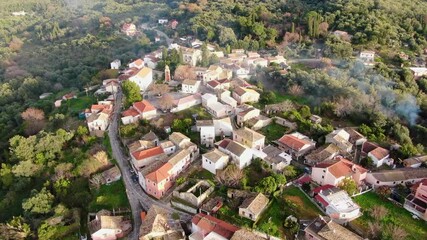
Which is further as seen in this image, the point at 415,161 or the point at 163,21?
the point at 163,21

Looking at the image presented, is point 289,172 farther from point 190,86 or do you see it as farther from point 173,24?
point 173,24

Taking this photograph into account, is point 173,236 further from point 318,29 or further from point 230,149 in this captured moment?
point 318,29

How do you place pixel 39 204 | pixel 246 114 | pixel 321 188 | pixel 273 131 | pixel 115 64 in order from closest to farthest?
1. pixel 321 188
2. pixel 39 204
3. pixel 273 131
4. pixel 246 114
5. pixel 115 64

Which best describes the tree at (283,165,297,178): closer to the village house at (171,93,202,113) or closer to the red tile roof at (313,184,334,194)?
the red tile roof at (313,184,334,194)

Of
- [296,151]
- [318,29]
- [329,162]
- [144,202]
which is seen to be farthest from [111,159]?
[318,29]

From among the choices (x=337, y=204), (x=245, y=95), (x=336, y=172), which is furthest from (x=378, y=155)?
(x=245, y=95)

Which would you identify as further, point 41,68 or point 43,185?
point 41,68
